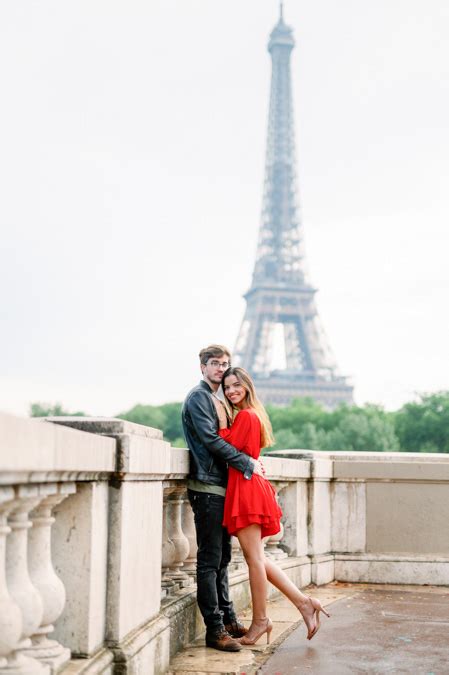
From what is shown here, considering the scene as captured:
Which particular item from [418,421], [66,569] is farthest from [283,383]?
[66,569]

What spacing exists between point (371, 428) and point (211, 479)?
62.5 metres

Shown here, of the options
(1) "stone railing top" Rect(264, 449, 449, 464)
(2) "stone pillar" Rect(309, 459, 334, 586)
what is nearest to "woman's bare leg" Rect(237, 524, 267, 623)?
(2) "stone pillar" Rect(309, 459, 334, 586)

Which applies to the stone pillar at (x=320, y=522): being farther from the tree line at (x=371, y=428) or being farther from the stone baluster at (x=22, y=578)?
the tree line at (x=371, y=428)

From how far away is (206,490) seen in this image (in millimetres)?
6098

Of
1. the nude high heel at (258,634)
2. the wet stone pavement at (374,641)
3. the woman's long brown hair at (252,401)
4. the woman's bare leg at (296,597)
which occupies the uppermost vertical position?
the woman's long brown hair at (252,401)

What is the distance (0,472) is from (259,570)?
3.42 meters

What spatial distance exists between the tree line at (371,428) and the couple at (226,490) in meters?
57.7

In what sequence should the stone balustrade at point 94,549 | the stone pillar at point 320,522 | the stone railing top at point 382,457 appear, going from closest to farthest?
the stone balustrade at point 94,549
the stone pillar at point 320,522
the stone railing top at point 382,457

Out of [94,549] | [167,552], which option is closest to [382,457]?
[167,552]

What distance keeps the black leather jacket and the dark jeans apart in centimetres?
14

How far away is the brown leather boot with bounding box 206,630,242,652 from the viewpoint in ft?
19.4

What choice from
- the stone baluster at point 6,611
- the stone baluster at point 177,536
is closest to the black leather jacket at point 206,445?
the stone baluster at point 177,536

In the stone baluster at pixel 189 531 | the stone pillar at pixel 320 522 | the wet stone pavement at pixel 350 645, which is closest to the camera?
the wet stone pavement at pixel 350 645

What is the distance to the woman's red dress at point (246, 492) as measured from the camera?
5.97 meters
